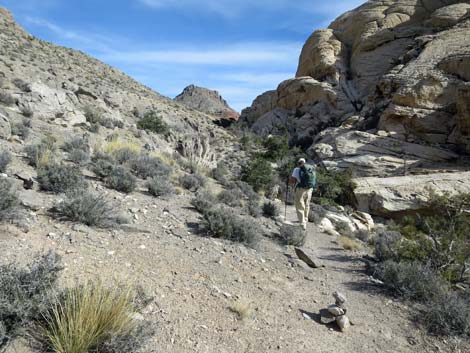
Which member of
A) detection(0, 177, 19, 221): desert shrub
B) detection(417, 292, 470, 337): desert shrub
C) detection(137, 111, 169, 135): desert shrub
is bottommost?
detection(417, 292, 470, 337): desert shrub

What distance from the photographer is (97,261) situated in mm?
3516

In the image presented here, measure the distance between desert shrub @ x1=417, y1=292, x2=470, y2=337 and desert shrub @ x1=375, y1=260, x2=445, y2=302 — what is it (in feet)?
1.28

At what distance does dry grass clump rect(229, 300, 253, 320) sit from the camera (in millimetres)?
3346

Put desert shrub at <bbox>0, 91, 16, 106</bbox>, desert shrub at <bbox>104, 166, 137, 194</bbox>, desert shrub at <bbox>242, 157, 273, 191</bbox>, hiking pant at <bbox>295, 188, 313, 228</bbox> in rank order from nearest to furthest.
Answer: desert shrub at <bbox>104, 166, 137, 194</bbox> → hiking pant at <bbox>295, 188, 313, 228</bbox> → desert shrub at <bbox>0, 91, 16, 106</bbox> → desert shrub at <bbox>242, 157, 273, 191</bbox>

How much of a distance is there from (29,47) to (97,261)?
104 feet

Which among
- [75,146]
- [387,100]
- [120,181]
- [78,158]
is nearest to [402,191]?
[387,100]

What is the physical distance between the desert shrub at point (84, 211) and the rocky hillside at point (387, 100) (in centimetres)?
1222

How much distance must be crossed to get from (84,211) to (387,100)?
23619mm

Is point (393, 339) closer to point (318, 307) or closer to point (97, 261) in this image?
point (318, 307)

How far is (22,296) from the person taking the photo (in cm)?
226

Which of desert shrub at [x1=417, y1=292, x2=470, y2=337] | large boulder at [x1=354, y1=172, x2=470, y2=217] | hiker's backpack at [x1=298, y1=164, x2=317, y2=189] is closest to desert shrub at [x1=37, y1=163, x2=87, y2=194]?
hiker's backpack at [x1=298, y1=164, x2=317, y2=189]

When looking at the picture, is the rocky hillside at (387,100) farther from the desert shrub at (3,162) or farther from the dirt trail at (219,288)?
the desert shrub at (3,162)

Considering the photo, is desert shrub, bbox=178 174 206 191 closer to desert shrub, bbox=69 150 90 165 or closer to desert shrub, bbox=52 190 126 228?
desert shrub, bbox=69 150 90 165

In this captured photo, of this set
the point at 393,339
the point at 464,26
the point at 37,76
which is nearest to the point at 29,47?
the point at 37,76
